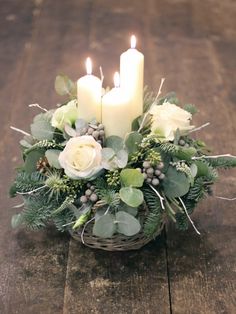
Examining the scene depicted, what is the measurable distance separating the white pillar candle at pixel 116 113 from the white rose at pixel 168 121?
5cm

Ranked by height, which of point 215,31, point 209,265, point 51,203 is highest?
point 51,203

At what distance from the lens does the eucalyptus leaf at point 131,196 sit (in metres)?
0.88

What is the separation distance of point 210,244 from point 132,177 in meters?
0.23

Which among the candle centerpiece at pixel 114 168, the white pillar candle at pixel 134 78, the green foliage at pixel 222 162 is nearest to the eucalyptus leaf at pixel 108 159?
the candle centerpiece at pixel 114 168

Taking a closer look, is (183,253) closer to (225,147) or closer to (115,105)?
(115,105)

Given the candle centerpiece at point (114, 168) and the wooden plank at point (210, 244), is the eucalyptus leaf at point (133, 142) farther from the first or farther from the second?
the wooden plank at point (210, 244)

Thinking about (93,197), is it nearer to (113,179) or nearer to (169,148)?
(113,179)

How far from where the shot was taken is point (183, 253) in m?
1.01

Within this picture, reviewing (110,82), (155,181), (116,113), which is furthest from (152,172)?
(110,82)

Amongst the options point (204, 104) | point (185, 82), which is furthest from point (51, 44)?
point (204, 104)

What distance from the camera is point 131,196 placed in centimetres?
88

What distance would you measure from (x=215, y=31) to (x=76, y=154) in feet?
4.29

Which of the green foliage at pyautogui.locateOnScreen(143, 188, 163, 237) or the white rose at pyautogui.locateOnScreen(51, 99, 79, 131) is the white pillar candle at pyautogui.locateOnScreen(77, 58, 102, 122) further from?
the green foliage at pyautogui.locateOnScreen(143, 188, 163, 237)

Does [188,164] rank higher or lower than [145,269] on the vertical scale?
higher
